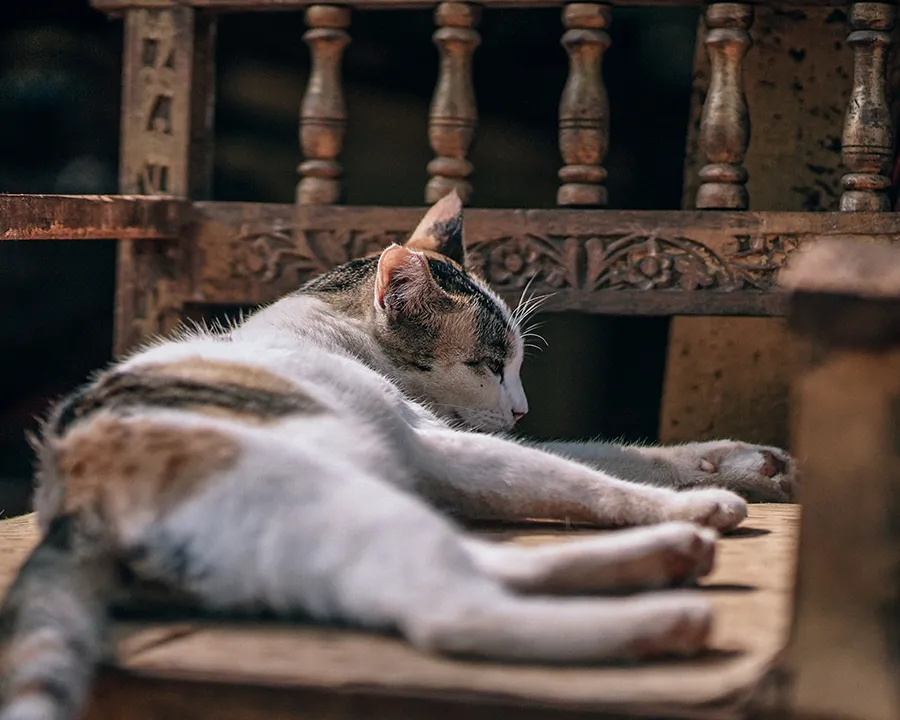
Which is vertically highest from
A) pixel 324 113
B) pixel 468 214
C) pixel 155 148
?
pixel 324 113

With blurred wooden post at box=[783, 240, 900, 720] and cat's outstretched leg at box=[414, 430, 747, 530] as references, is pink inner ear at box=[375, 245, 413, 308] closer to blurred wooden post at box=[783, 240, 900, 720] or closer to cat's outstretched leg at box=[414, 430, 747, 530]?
cat's outstretched leg at box=[414, 430, 747, 530]

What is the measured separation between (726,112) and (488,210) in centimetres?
66

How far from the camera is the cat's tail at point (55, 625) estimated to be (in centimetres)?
137

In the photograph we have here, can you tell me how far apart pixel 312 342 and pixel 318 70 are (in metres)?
1.20

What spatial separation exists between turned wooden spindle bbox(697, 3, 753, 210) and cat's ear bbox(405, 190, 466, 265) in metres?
0.66

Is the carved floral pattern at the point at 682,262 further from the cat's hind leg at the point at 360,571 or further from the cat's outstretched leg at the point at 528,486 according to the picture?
the cat's hind leg at the point at 360,571

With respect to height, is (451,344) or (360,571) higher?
(451,344)

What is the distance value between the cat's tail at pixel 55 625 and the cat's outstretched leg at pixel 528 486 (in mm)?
704

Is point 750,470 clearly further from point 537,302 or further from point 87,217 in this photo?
point 87,217

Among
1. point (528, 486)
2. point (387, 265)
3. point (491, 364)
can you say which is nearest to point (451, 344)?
point (491, 364)

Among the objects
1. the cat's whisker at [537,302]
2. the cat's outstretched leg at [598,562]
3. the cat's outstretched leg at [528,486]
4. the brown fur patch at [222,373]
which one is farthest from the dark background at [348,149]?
the cat's outstretched leg at [598,562]

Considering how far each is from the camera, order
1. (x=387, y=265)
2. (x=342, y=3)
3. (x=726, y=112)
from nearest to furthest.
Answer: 1. (x=387, y=265)
2. (x=726, y=112)
3. (x=342, y=3)

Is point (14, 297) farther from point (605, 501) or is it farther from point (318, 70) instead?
point (605, 501)

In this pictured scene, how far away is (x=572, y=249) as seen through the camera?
3.22 metres
